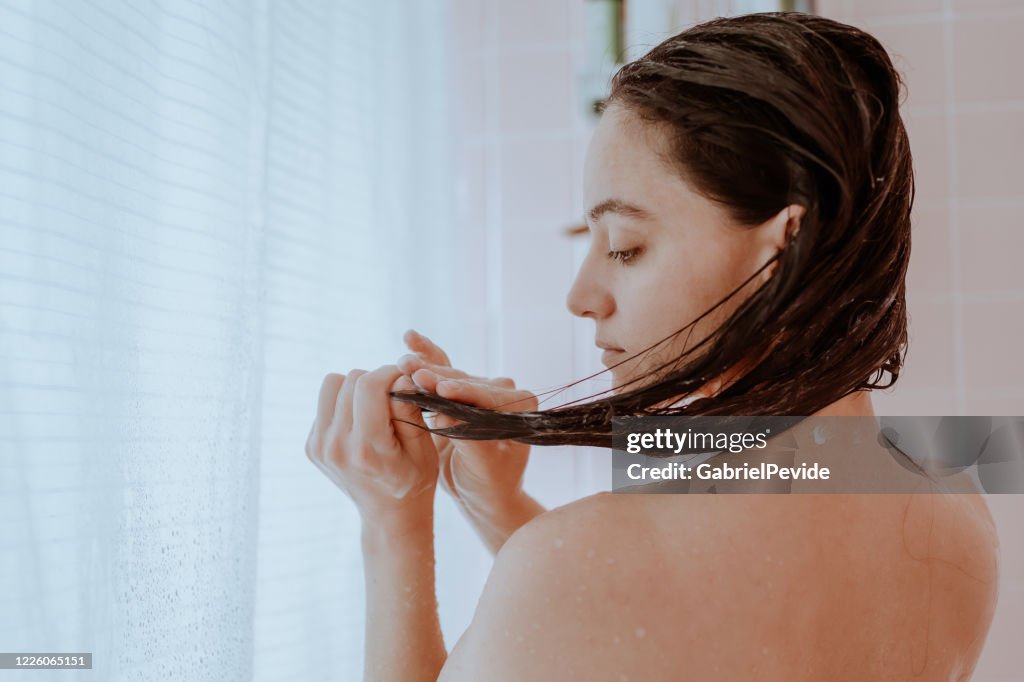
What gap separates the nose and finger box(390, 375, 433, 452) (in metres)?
0.14

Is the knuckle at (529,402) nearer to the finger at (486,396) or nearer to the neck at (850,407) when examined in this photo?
the finger at (486,396)

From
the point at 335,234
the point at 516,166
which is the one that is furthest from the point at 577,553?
the point at 516,166

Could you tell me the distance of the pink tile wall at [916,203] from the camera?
1.40 m

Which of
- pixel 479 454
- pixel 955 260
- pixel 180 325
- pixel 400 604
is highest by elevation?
pixel 955 260

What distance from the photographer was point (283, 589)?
91 cm

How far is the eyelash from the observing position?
639 mm

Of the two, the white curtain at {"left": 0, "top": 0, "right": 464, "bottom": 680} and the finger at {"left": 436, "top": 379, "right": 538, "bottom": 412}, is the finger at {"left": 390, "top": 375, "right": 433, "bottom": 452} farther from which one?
the white curtain at {"left": 0, "top": 0, "right": 464, "bottom": 680}

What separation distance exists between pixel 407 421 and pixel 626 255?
210 mm

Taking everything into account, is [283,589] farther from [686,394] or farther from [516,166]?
[516,166]

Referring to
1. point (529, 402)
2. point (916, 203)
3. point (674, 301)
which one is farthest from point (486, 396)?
point (916, 203)

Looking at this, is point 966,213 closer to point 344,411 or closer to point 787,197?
point 787,197

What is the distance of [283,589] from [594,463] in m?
0.72

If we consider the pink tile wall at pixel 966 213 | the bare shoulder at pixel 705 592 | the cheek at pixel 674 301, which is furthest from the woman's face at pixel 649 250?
the pink tile wall at pixel 966 213

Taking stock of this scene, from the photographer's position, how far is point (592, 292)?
67 centimetres
